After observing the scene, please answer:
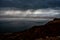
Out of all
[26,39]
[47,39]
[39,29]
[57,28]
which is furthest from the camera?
[39,29]

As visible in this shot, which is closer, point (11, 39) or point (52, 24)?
point (11, 39)

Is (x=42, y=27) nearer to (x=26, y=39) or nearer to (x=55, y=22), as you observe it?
(x=55, y=22)

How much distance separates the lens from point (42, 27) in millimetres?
34000

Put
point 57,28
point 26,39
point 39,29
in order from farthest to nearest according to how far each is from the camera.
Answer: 1. point 39,29
2. point 57,28
3. point 26,39

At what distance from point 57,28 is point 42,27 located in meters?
3.73

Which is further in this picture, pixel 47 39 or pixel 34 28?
pixel 34 28

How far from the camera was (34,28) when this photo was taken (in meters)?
34.5

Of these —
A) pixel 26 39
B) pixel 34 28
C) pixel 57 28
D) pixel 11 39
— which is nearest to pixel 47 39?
pixel 26 39

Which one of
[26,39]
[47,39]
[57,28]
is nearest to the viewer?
[47,39]

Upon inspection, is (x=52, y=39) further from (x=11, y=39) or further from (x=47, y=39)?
(x=11, y=39)

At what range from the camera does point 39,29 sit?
34.0 m

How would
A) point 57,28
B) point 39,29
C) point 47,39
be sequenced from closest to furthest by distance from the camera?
A: point 47,39
point 57,28
point 39,29

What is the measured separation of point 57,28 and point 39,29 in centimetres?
Answer: 433

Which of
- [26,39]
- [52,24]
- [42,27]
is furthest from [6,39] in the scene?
[52,24]
